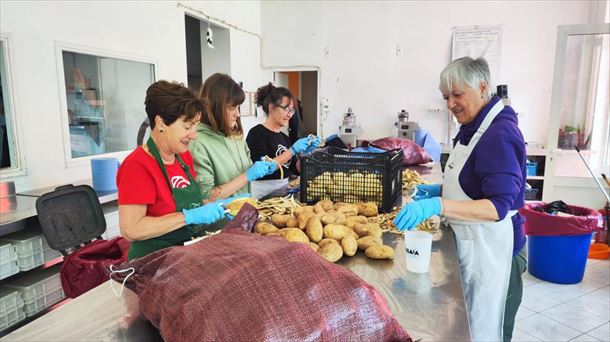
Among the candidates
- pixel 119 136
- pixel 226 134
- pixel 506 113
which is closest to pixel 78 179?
pixel 119 136

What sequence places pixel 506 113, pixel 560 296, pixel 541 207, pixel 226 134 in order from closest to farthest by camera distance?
1. pixel 506 113
2. pixel 226 134
3. pixel 560 296
4. pixel 541 207

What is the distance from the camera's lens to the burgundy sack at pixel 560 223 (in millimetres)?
3285

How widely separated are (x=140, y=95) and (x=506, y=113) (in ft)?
12.2

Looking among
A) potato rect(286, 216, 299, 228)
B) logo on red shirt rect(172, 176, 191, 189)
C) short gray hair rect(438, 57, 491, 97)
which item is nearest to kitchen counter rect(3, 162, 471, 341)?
potato rect(286, 216, 299, 228)

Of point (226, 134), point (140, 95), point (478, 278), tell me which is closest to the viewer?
point (478, 278)

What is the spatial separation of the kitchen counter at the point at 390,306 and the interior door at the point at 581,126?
426 cm

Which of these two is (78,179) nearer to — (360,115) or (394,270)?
(394,270)

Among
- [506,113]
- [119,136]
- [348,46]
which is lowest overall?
[119,136]

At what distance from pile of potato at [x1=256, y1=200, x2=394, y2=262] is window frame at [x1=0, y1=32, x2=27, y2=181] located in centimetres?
238

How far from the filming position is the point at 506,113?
5.33 ft

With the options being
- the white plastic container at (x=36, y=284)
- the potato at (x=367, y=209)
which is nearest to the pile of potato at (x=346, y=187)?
the potato at (x=367, y=209)

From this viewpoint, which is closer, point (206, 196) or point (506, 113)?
point (506, 113)

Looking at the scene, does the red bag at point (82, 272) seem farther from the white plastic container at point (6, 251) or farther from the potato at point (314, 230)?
the potato at point (314, 230)

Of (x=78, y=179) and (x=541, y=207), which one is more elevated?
(x=78, y=179)
